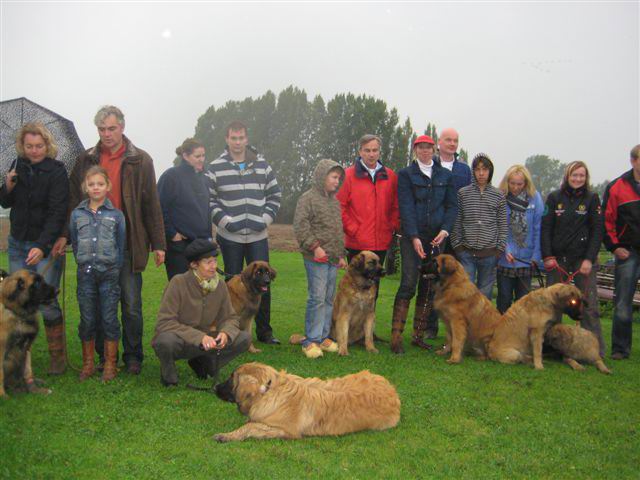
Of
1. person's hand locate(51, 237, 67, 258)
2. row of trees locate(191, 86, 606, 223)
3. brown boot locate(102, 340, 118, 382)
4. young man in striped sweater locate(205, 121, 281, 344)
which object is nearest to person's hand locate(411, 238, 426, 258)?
young man in striped sweater locate(205, 121, 281, 344)

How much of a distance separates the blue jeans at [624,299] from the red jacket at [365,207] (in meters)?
2.92

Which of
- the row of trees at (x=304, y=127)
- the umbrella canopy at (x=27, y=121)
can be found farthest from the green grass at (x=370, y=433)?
the row of trees at (x=304, y=127)

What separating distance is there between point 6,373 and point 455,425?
3.77 m

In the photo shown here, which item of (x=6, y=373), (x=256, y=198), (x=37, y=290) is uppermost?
(x=256, y=198)

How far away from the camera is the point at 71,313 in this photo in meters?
8.82

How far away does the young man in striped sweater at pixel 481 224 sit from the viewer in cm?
675

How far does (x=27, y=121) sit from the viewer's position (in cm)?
562

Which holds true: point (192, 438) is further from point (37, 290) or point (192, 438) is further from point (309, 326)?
point (309, 326)

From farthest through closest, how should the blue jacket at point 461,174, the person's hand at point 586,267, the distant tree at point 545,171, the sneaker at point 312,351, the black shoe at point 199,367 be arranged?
the distant tree at point 545,171 → the blue jacket at point 461,174 → the person's hand at point 586,267 → the sneaker at point 312,351 → the black shoe at point 199,367

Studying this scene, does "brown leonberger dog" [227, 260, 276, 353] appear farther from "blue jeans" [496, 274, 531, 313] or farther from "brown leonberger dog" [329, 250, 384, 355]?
"blue jeans" [496, 274, 531, 313]

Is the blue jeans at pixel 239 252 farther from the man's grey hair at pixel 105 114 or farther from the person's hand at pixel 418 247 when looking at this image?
the man's grey hair at pixel 105 114

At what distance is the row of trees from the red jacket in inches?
1377

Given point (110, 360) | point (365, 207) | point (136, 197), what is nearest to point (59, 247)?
point (136, 197)

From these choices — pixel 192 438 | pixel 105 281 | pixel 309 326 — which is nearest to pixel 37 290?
pixel 105 281
